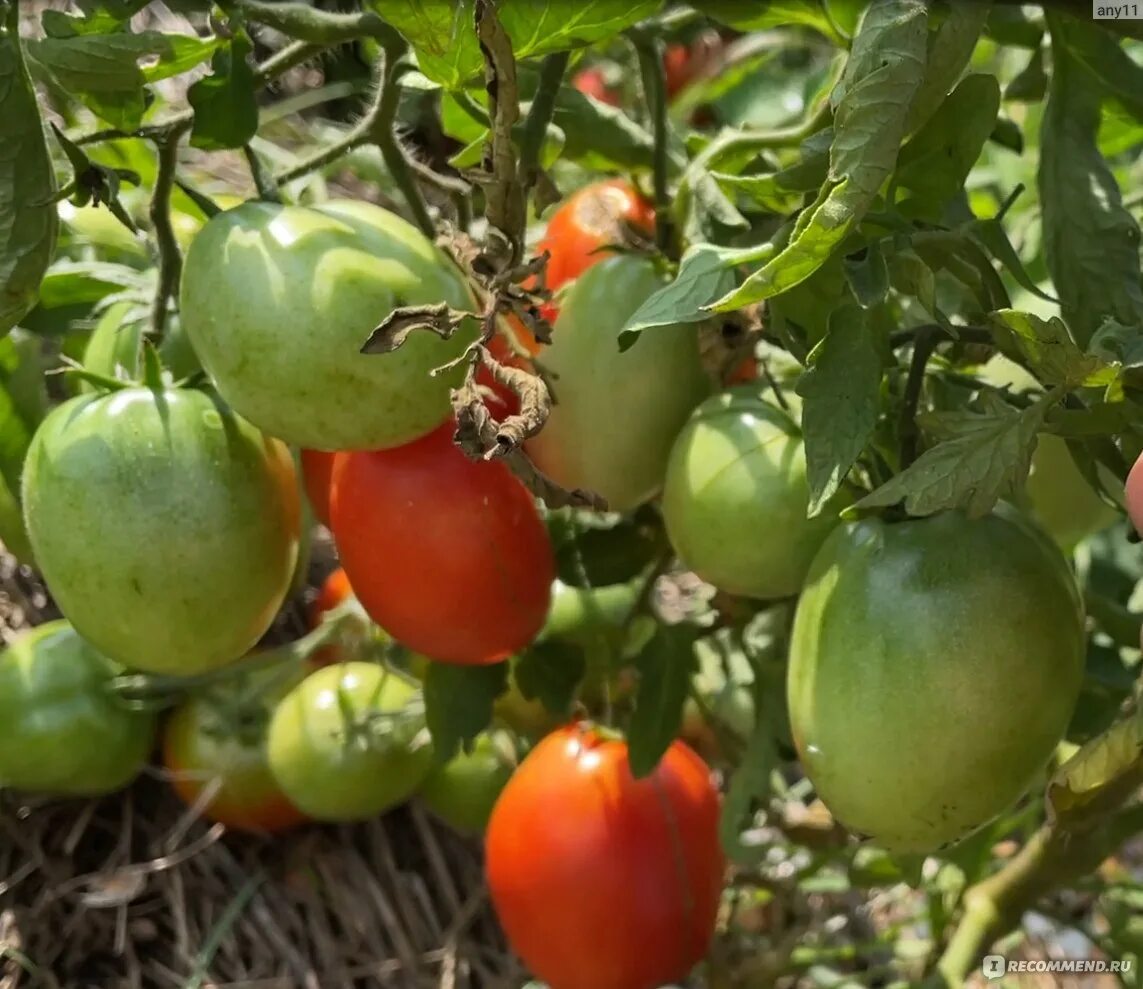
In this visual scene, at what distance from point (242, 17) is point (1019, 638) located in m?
0.39

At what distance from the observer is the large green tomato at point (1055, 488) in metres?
0.61

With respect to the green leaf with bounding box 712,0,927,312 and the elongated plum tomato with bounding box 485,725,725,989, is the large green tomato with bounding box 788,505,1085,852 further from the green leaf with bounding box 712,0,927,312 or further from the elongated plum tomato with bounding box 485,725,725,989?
the elongated plum tomato with bounding box 485,725,725,989

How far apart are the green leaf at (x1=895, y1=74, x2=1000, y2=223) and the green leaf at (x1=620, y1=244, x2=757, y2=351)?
10 cm

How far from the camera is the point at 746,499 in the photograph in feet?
1.61

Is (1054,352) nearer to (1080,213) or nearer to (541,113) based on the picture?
(1080,213)

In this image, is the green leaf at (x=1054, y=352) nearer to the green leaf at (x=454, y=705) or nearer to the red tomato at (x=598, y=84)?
the green leaf at (x=454, y=705)

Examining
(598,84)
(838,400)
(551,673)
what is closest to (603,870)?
(551,673)

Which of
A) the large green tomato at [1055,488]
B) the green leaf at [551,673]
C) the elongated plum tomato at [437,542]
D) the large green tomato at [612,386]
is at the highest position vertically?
the large green tomato at [612,386]

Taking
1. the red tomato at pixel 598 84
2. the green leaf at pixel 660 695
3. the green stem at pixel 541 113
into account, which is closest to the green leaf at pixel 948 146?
the green stem at pixel 541 113

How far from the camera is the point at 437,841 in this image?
966 millimetres

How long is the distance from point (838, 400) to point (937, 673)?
103 mm

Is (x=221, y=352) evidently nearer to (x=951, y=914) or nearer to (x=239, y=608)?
(x=239, y=608)

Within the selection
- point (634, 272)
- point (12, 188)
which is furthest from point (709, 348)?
point (12, 188)

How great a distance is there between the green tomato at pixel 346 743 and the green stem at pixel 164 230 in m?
0.30
